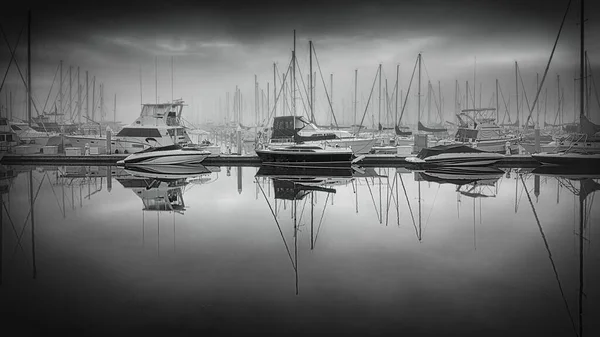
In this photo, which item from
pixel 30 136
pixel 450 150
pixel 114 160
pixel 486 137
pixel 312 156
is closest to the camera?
pixel 450 150

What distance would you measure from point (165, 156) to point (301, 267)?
23.0 meters

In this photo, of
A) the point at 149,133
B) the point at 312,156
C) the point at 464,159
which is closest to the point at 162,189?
the point at 312,156

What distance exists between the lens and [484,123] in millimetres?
37750

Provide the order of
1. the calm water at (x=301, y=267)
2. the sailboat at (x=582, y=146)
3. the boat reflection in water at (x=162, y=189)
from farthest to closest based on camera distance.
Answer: the sailboat at (x=582, y=146), the boat reflection in water at (x=162, y=189), the calm water at (x=301, y=267)

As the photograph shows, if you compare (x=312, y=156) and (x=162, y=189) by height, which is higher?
(x=312, y=156)

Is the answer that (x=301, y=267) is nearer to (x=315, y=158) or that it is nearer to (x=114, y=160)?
(x=315, y=158)

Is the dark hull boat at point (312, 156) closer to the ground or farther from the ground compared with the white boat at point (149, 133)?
closer to the ground

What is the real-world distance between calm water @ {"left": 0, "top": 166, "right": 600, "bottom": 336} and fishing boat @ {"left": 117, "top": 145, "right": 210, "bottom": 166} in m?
14.6

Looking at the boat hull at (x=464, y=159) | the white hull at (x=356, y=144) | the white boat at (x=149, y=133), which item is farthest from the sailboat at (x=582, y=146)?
the white boat at (x=149, y=133)

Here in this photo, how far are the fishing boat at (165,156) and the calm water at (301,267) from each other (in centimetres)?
1457

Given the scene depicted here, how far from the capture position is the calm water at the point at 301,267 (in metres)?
4.82

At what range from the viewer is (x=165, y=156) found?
28.3 metres

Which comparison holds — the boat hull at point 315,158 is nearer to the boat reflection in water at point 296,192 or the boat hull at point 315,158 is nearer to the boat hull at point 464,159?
the boat hull at point 464,159

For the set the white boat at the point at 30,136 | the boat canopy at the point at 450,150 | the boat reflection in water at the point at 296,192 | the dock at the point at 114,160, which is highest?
the white boat at the point at 30,136
